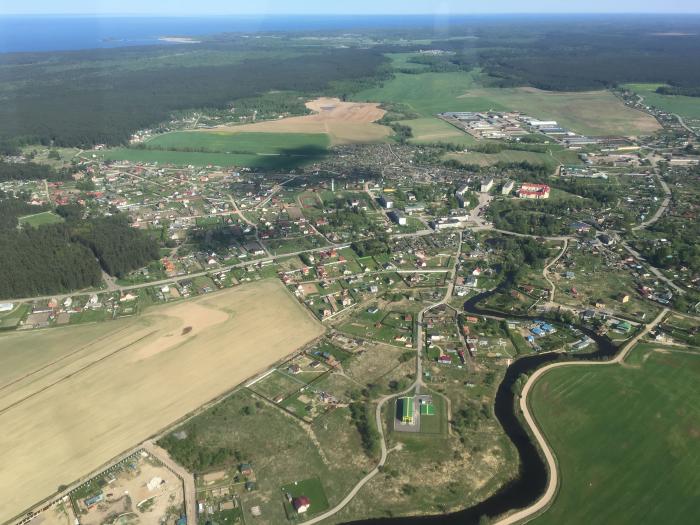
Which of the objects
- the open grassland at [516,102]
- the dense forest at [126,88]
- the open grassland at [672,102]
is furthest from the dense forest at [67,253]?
the open grassland at [672,102]

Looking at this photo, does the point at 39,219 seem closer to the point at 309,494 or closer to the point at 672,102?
the point at 309,494

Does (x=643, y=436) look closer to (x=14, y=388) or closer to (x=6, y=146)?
(x=14, y=388)

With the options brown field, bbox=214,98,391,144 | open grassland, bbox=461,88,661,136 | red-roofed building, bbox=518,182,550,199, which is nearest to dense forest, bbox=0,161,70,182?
brown field, bbox=214,98,391,144

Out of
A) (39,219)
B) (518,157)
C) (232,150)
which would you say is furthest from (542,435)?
(232,150)

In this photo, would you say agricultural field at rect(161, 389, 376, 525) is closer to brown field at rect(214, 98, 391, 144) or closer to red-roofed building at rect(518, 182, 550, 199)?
red-roofed building at rect(518, 182, 550, 199)

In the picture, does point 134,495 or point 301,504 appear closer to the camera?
point 301,504
